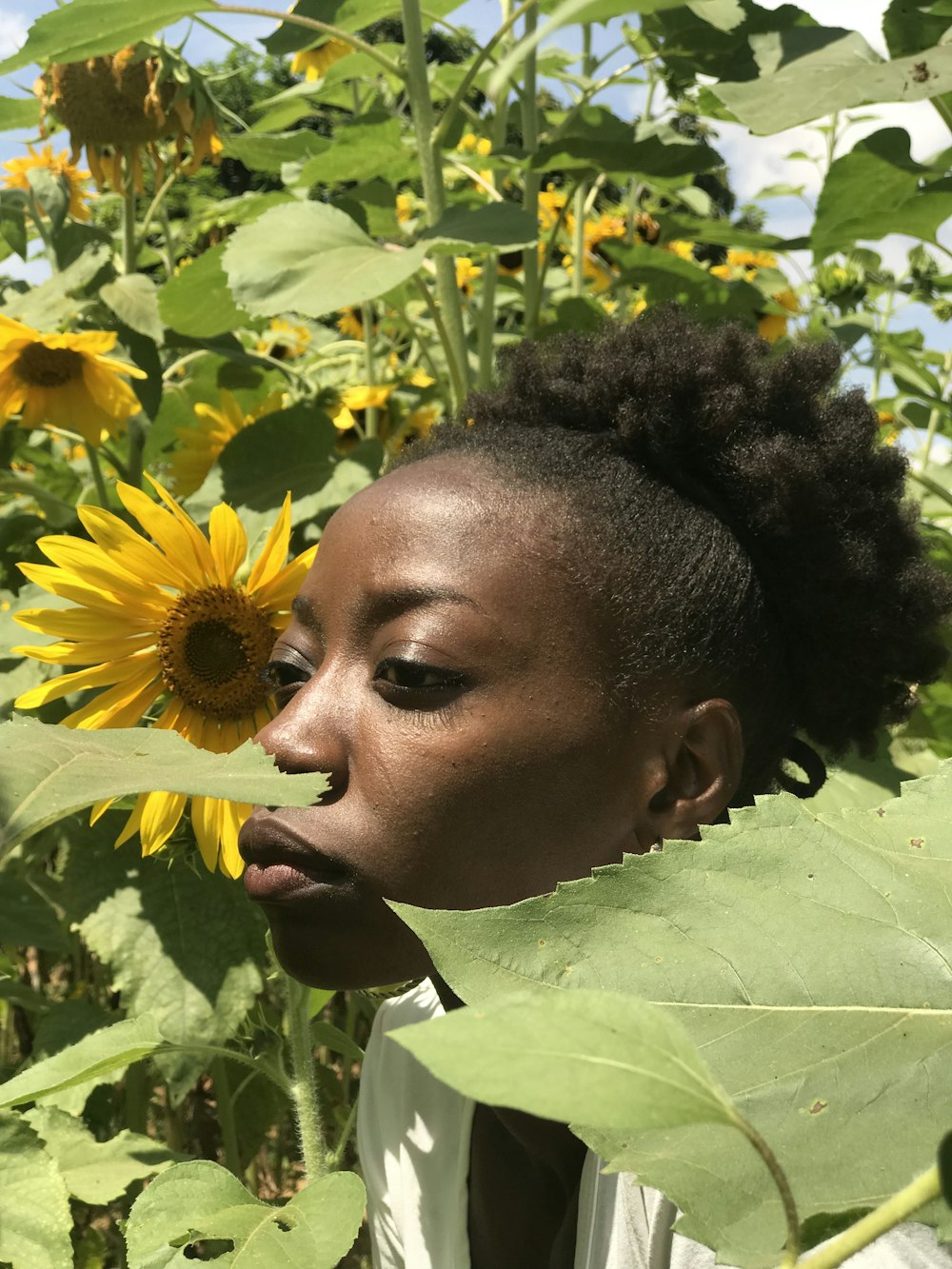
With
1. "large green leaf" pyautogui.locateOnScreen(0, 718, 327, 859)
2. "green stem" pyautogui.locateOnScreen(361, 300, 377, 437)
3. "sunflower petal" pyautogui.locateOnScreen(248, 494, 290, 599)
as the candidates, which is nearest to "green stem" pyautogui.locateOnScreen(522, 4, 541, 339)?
"green stem" pyautogui.locateOnScreen(361, 300, 377, 437)

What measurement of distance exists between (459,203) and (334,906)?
1365 mm

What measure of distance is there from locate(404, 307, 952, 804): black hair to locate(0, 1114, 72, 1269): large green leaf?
1.70ft

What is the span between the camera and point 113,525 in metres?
1.19

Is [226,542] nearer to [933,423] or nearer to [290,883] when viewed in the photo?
[290,883]

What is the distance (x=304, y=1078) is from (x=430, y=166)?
907mm

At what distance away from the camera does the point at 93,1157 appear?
1235 millimetres

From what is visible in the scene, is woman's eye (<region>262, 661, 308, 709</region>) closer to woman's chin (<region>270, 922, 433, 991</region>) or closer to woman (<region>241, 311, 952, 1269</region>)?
woman (<region>241, 311, 952, 1269</region>)

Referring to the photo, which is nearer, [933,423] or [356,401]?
[356,401]

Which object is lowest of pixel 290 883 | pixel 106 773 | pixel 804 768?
pixel 804 768

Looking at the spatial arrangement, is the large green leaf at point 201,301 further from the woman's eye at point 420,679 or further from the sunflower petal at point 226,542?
the woman's eye at point 420,679

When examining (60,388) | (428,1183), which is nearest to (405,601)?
(428,1183)

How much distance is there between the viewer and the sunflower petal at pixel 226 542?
1200mm

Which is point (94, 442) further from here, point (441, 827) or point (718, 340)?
point (441, 827)

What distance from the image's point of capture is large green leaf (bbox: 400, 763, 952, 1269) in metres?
0.37
